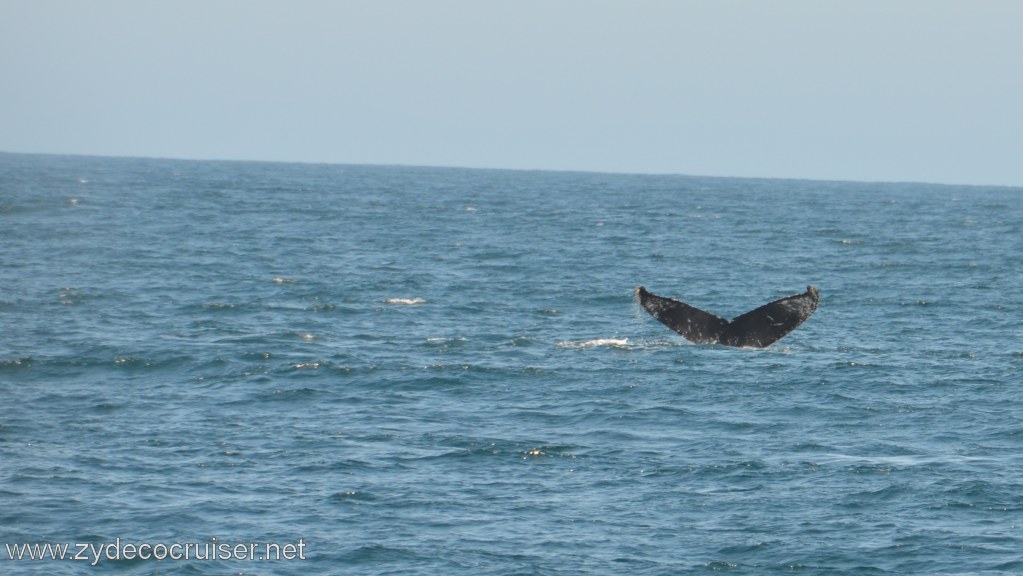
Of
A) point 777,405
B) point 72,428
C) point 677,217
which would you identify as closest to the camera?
point 72,428

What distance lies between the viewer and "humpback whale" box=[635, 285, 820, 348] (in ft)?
109

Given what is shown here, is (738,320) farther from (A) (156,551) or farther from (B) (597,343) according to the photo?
(A) (156,551)

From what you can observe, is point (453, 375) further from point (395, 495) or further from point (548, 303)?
point (548, 303)

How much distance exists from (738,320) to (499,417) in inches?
361

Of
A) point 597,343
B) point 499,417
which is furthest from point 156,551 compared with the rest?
point 597,343

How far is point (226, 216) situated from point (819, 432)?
70.9m

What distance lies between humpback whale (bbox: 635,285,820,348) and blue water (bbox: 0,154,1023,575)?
707mm

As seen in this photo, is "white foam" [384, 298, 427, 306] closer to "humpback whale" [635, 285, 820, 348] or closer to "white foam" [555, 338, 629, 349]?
"white foam" [555, 338, 629, 349]

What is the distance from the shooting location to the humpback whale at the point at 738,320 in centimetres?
3316

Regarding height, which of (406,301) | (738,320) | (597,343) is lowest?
(406,301)

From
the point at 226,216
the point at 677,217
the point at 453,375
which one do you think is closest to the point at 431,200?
the point at 677,217

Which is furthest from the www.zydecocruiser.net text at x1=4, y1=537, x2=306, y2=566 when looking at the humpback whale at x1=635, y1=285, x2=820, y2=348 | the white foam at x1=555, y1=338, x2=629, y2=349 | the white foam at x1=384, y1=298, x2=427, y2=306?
the white foam at x1=384, y1=298, x2=427, y2=306

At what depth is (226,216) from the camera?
3757 inches

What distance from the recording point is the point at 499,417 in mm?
30906
